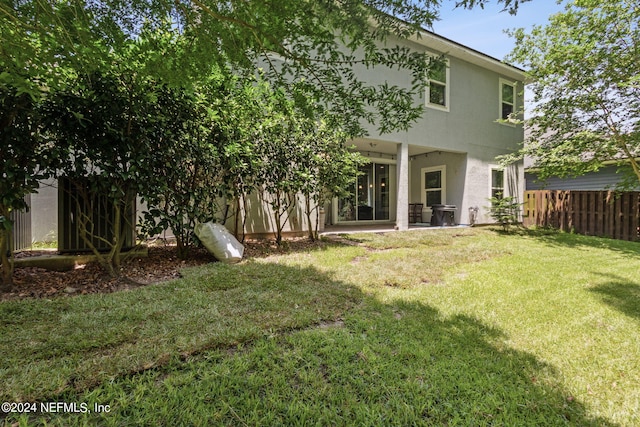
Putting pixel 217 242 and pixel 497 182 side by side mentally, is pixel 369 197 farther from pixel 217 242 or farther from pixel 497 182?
pixel 217 242

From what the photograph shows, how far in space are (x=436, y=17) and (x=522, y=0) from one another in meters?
0.62

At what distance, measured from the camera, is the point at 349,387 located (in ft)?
→ 6.02

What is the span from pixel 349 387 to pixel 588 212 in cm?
1183

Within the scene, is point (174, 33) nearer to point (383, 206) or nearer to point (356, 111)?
point (356, 111)

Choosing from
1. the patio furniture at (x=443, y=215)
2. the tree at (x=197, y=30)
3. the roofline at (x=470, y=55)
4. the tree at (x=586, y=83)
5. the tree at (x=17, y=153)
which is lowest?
the patio furniture at (x=443, y=215)

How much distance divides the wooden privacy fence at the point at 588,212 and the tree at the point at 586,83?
98 centimetres

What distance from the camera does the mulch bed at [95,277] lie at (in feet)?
11.3

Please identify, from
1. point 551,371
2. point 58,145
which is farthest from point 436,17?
point 58,145

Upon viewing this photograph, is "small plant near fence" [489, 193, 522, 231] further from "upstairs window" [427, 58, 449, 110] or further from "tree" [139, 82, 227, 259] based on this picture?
"tree" [139, 82, 227, 259]

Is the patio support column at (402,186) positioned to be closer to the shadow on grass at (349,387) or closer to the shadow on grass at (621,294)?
the shadow on grass at (621,294)

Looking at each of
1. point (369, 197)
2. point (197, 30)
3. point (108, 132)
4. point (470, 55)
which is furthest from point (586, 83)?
point (108, 132)

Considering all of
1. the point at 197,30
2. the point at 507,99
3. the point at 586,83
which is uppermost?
the point at 507,99

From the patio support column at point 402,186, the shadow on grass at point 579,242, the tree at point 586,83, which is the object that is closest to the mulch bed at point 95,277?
the patio support column at point 402,186

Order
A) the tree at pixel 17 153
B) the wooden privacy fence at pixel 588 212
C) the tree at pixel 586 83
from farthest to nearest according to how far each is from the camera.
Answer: the wooden privacy fence at pixel 588 212 → the tree at pixel 586 83 → the tree at pixel 17 153
